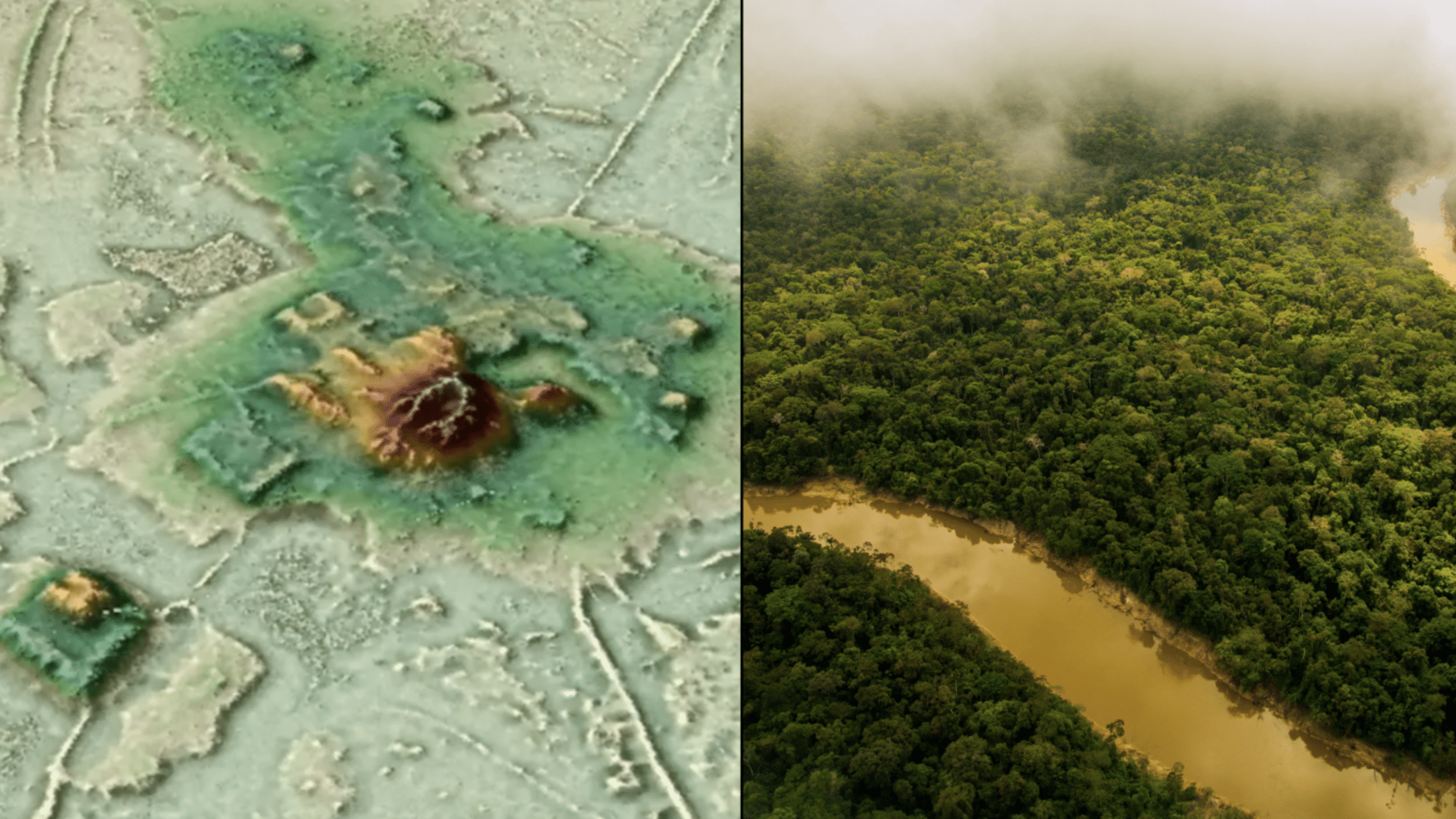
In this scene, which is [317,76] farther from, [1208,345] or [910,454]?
[1208,345]

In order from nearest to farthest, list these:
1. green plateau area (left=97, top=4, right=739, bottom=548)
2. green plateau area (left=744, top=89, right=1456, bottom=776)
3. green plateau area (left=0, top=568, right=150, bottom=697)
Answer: green plateau area (left=0, top=568, right=150, bottom=697) → green plateau area (left=97, top=4, right=739, bottom=548) → green plateau area (left=744, top=89, right=1456, bottom=776)

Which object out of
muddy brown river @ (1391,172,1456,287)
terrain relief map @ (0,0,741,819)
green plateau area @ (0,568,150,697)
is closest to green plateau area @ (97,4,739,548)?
terrain relief map @ (0,0,741,819)

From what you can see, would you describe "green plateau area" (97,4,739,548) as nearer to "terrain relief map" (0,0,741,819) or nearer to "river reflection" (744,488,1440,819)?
"terrain relief map" (0,0,741,819)

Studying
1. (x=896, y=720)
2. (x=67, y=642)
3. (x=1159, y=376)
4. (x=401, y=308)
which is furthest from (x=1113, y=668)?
(x=67, y=642)

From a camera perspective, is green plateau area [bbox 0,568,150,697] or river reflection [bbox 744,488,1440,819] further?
river reflection [bbox 744,488,1440,819]

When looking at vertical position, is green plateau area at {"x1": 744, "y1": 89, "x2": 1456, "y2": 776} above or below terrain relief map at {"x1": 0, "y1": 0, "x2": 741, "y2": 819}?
below

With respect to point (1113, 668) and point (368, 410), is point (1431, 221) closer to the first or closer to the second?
point (1113, 668)
